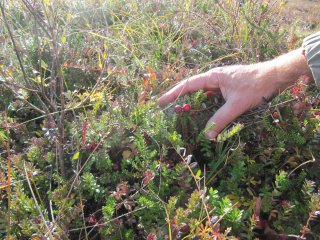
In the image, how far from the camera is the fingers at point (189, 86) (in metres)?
2.15

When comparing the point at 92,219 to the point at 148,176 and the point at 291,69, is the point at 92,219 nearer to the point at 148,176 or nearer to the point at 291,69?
the point at 148,176

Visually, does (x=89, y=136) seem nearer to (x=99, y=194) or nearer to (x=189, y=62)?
(x=99, y=194)

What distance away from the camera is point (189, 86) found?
2.17 m

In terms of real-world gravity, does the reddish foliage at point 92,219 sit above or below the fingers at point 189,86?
below

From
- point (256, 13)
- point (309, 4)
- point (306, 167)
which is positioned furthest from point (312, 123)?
point (309, 4)

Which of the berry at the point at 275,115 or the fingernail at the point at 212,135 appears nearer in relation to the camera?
Answer: the fingernail at the point at 212,135

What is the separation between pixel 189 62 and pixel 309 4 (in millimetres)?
6847

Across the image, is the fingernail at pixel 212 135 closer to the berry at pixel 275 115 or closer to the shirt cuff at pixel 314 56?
the berry at pixel 275 115

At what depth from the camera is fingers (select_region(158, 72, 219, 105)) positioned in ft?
7.06

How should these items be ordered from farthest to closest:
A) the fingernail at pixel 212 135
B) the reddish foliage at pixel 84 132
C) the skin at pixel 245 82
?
the skin at pixel 245 82 → the fingernail at pixel 212 135 → the reddish foliage at pixel 84 132

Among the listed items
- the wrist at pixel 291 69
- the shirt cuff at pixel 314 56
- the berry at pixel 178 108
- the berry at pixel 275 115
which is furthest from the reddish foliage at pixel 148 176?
the shirt cuff at pixel 314 56

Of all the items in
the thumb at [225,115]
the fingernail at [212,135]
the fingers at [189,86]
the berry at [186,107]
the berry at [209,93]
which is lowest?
the fingernail at [212,135]

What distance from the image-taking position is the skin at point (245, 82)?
2.09 metres

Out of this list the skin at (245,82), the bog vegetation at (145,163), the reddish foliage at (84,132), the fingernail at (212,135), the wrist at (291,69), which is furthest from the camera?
the wrist at (291,69)
